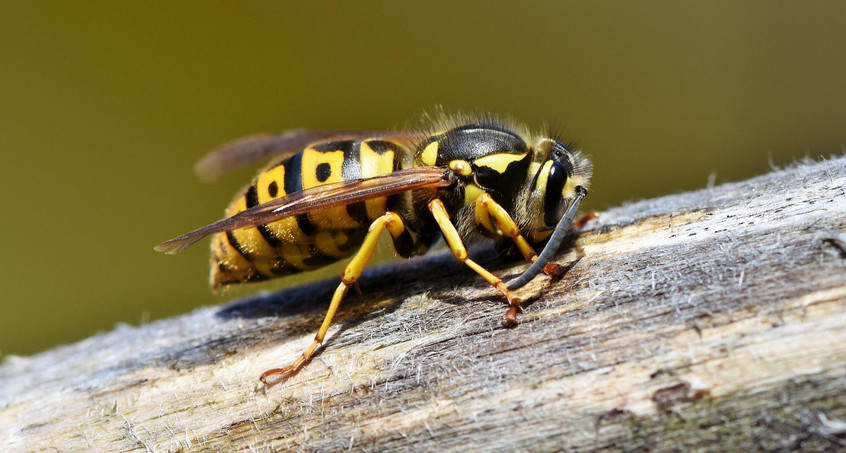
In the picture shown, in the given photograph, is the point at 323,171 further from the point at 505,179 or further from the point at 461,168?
the point at 505,179

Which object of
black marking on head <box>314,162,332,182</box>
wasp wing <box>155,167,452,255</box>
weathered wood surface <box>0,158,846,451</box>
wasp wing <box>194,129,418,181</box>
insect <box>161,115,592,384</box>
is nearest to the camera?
weathered wood surface <box>0,158,846,451</box>

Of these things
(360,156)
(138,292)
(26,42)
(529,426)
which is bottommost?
(138,292)

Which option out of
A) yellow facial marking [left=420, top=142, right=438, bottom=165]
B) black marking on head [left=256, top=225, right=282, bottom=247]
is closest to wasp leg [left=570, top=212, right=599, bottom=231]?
yellow facial marking [left=420, top=142, right=438, bottom=165]

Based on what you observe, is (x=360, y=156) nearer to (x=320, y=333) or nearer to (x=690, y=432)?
(x=320, y=333)

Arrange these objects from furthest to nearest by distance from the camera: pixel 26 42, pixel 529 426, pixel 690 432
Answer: pixel 26 42, pixel 529 426, pixel 690 432

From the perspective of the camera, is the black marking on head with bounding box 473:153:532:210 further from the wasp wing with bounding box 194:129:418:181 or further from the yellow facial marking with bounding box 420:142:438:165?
the wasp wing with bounding box 194:129:418:181

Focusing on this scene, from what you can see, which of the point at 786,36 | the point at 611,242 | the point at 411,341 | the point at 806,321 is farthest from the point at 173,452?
the point at 786,36
